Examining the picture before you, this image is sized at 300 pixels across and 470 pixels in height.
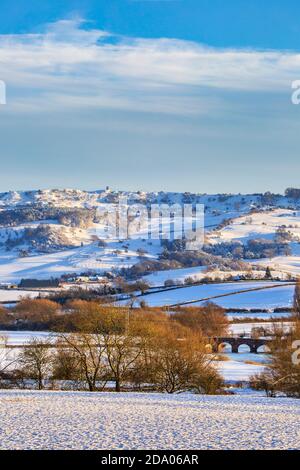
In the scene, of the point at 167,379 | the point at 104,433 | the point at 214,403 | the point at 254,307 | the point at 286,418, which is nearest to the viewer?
the point at 104,433

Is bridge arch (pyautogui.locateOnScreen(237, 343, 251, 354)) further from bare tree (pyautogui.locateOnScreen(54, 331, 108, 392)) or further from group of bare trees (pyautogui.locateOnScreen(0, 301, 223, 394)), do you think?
bare tree (pyautogui.locateOnScreen(54, 331, 108, 392))

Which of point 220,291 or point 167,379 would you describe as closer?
point 167,379

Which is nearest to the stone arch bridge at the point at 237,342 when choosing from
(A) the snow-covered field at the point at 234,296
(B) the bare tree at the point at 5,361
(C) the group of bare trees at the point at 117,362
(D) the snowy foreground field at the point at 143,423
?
(B) the bare tree at the point at 5,361

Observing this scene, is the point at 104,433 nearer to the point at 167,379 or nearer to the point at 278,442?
the point at 278,442

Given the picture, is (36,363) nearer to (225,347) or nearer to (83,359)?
(83,359)

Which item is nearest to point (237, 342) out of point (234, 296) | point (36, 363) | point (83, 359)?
point (36, 363)

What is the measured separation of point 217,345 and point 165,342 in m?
54.7

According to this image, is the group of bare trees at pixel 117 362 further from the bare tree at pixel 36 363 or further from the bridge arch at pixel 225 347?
the bridge arch at pixel 225 347

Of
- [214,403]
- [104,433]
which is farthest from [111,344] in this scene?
[104,433]

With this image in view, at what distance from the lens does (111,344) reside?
50.1 meters

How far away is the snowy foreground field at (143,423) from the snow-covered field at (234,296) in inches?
4825

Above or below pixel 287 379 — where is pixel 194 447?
above

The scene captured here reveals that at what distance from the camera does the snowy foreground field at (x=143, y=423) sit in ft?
67.7
